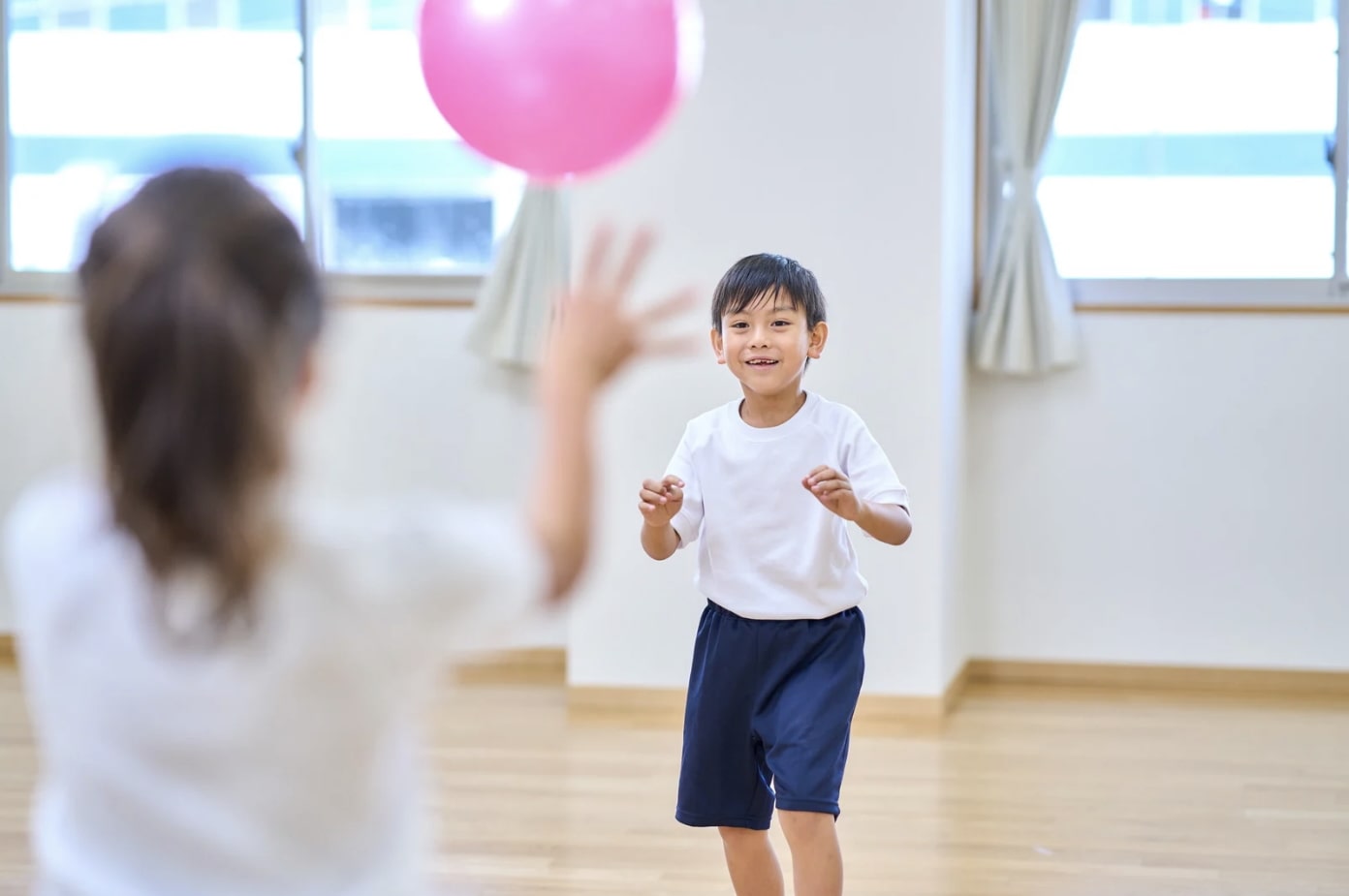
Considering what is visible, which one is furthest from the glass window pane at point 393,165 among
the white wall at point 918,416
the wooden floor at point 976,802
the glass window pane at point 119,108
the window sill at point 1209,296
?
the window sill at point 1209,296

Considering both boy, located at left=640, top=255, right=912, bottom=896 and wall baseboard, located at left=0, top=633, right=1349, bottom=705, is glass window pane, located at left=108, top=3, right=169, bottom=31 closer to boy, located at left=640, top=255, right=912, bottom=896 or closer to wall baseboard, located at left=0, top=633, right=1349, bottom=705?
wall baseboard, located at left=0, top=633, right=1349, bottom=705

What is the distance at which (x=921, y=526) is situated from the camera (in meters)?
3.88

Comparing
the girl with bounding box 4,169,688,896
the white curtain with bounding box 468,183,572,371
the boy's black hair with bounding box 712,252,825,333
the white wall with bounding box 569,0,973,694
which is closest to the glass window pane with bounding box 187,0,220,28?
the white curtain with bounding box 468,183,572,371

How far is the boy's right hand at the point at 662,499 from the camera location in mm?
2139

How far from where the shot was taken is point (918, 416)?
3.85m

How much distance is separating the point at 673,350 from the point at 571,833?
7.11 ft

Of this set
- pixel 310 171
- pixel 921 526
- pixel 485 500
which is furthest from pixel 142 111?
pixel 921 526

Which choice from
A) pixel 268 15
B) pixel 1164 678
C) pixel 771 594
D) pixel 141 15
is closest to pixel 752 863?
pixel 771 594

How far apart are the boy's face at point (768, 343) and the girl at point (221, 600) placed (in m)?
1.44

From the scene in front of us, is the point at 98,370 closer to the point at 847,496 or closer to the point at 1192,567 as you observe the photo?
the point at 847,496

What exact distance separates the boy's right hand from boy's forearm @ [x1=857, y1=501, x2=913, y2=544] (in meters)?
0.26

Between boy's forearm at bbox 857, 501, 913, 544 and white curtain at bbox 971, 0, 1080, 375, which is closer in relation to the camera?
boy's forearm at bbox 857, 501, 913, 544

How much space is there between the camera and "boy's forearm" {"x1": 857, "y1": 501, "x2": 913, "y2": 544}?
2.13 metres

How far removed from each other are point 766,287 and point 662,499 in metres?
0.38
